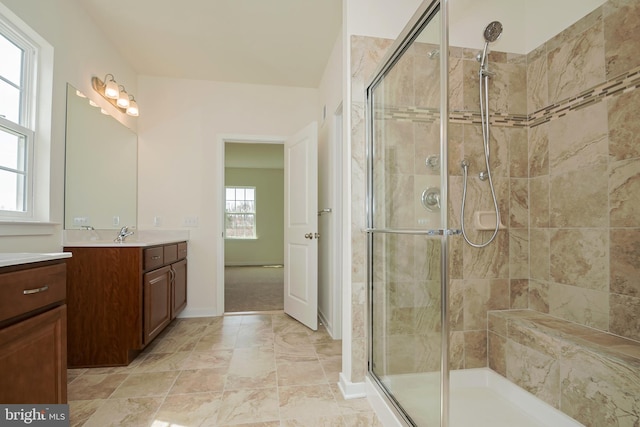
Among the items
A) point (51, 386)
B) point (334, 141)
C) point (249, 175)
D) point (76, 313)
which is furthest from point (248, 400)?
point (249, 175)

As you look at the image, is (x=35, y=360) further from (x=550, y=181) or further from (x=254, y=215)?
(x=254, y=215)

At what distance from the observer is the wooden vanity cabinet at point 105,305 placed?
6.42 feet

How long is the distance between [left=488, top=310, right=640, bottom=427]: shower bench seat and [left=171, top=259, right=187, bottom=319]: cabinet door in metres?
2.64

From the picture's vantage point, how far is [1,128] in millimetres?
1649

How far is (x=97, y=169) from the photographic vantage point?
2.50 metres

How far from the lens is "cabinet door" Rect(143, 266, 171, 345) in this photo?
2141 millimetres

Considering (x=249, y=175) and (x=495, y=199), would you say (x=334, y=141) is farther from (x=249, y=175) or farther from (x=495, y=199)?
(x=249, y=175)

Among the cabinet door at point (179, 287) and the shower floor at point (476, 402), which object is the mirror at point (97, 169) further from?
the shower floor at point (476, 402)

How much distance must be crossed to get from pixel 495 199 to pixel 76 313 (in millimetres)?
2911

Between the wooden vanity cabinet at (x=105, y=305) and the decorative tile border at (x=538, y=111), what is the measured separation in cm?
199

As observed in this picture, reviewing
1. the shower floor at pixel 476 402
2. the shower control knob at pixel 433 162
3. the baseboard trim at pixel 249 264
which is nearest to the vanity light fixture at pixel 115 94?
the shower control knob at pixel 433 162

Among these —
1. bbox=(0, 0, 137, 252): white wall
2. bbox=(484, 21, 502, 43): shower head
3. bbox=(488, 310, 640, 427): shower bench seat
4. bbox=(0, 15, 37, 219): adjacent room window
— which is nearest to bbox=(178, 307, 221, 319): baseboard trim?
bbox=(0, 0, 137, 252): white wall

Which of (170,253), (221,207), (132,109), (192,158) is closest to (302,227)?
(221,207)

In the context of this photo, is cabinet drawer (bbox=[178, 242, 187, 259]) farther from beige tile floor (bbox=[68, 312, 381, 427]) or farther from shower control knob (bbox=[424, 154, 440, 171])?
shower control knob (bbox=[424, 154, 440, 171])
